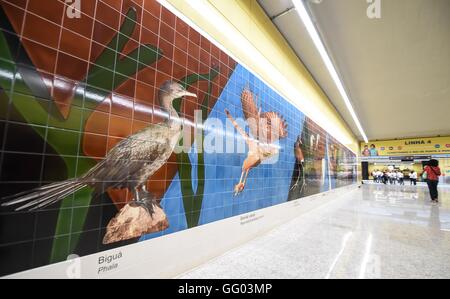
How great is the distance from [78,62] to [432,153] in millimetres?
21576

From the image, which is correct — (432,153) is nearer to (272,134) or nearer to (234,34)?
(272,134)

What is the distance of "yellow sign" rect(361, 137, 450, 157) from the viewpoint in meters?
15.0

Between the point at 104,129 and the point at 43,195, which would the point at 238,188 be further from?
the point at 43,195

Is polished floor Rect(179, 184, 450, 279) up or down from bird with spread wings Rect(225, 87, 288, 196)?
down

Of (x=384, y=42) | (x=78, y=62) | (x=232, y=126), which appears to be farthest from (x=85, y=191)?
(x=384, y=42)

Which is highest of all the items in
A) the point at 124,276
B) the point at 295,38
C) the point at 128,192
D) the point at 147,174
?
the point at 295,38

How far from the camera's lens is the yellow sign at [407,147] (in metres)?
15.0

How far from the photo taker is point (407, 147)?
1627 centimetres

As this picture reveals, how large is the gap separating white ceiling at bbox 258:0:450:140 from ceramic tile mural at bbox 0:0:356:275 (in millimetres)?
2251

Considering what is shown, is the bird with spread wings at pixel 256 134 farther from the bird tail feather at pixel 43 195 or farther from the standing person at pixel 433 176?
the standing person at pixel 433 176

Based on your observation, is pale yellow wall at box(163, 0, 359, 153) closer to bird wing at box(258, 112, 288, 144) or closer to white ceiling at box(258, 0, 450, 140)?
white ceiling at box(258, 0, 450, 140)

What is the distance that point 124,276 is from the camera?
135 cm

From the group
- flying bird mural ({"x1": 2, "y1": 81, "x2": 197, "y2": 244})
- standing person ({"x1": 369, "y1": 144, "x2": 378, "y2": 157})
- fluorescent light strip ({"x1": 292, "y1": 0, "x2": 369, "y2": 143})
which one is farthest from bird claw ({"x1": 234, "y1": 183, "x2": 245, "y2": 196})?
standing person ({"x1": 369, "y1": 144, "x2": 378, "y2": 157})

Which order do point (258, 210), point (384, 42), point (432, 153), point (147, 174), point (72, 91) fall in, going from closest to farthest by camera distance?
point (72, 91) < point (147, 174) < point (258, 210) < point (384, 42) < point (432, 153)
